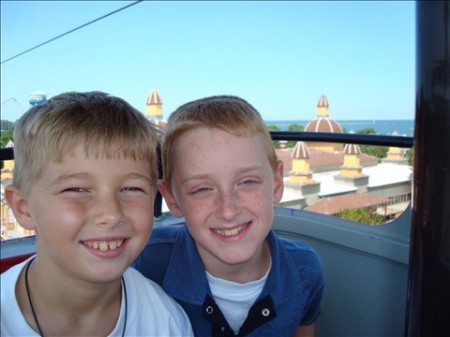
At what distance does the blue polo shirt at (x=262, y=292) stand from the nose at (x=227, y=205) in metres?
0.20

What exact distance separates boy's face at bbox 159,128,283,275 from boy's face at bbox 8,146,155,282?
21 centimetres

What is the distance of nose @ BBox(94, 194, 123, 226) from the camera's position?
30.7 inches

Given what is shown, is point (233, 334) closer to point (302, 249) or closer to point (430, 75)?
point (302, 249)

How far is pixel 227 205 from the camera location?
98 cm

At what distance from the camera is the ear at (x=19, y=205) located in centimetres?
83

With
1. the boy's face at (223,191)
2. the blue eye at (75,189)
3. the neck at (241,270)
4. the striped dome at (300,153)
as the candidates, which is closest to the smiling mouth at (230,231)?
the boy's face at (223,191)

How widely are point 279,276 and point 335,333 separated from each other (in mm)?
619

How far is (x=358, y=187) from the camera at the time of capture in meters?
16.8

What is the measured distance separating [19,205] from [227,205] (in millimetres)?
441

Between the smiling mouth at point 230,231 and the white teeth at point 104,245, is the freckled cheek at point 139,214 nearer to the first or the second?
the white teeth at point 104,245

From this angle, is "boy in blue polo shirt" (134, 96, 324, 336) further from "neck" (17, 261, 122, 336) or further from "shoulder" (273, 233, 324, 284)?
"neck" (17, 261, 122, 336)

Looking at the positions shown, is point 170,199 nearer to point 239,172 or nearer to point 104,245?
point 239,172

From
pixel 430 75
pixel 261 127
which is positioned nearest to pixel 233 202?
pixel 261 127

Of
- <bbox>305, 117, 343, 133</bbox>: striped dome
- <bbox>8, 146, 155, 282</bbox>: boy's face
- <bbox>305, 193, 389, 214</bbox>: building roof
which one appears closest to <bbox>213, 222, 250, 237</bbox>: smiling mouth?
<bbox>8, 146, 155, 282</bbox>: boy's face
